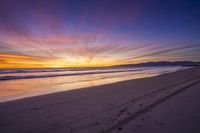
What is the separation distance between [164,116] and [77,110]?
3.00 m

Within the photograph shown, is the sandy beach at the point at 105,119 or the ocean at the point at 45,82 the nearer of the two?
the sandy beach at the point at 105,119

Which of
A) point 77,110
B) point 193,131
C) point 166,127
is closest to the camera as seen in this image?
point 193,131

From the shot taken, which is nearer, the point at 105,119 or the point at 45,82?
the point at 105,119

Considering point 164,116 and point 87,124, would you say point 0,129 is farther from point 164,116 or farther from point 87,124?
point 164,116

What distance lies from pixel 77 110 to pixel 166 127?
301 centimetres

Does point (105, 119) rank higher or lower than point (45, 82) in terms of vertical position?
lower

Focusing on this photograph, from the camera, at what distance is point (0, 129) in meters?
3.63

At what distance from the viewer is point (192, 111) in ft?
14.5

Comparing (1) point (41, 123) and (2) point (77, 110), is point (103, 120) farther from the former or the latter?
(1) point (41, 123)

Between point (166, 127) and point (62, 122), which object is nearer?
point (166, 127)

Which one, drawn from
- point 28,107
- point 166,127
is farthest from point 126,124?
point 28,107

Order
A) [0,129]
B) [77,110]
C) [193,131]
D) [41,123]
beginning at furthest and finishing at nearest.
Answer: [77,110] < [41,123] < [0,129] < [193,131]

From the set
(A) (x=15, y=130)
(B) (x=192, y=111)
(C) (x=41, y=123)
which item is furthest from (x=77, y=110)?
(B) (x=192, y=111)

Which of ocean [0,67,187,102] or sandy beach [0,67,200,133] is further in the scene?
ocean [0,67,187,102]
